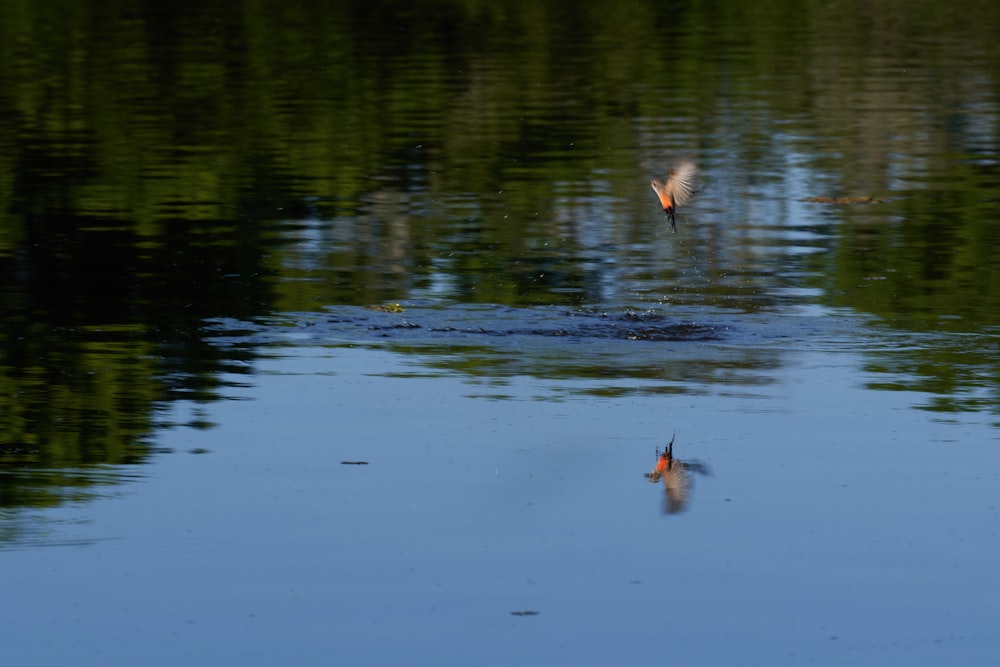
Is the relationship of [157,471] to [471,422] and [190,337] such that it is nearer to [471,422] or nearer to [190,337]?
[471,422]

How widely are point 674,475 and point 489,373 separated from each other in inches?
132

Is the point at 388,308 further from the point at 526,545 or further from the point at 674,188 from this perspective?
the point at 526,545

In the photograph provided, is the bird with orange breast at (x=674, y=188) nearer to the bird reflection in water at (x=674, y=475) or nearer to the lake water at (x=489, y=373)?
the lake water at (x=489, y=373)

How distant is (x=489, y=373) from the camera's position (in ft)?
48.9

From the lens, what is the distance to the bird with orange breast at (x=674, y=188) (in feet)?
55.7

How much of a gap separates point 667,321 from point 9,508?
689 cm

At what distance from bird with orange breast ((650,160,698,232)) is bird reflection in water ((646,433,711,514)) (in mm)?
4940

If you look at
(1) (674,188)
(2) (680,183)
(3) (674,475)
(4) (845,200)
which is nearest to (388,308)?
(1) (674,188)

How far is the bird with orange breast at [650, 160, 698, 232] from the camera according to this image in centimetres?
1697

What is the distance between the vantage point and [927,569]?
10039 millimetres

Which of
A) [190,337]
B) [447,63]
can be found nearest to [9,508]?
[190,337]

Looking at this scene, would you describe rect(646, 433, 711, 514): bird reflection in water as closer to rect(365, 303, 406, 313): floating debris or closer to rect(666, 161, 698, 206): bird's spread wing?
rect(365, 303, 406, 313): floating debris

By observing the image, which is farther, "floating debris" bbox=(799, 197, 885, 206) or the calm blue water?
"floating debris" bbox=(799, 197, 885, 206)

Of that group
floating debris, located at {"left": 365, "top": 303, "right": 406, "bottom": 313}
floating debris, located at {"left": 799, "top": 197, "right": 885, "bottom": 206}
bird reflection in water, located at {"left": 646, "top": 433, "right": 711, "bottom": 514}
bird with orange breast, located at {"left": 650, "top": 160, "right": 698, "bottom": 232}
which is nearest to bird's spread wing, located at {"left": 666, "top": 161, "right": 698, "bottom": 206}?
bird with orange breast, located at {"left": 650, "top": 160, "right": 698, "bottom": 232}
